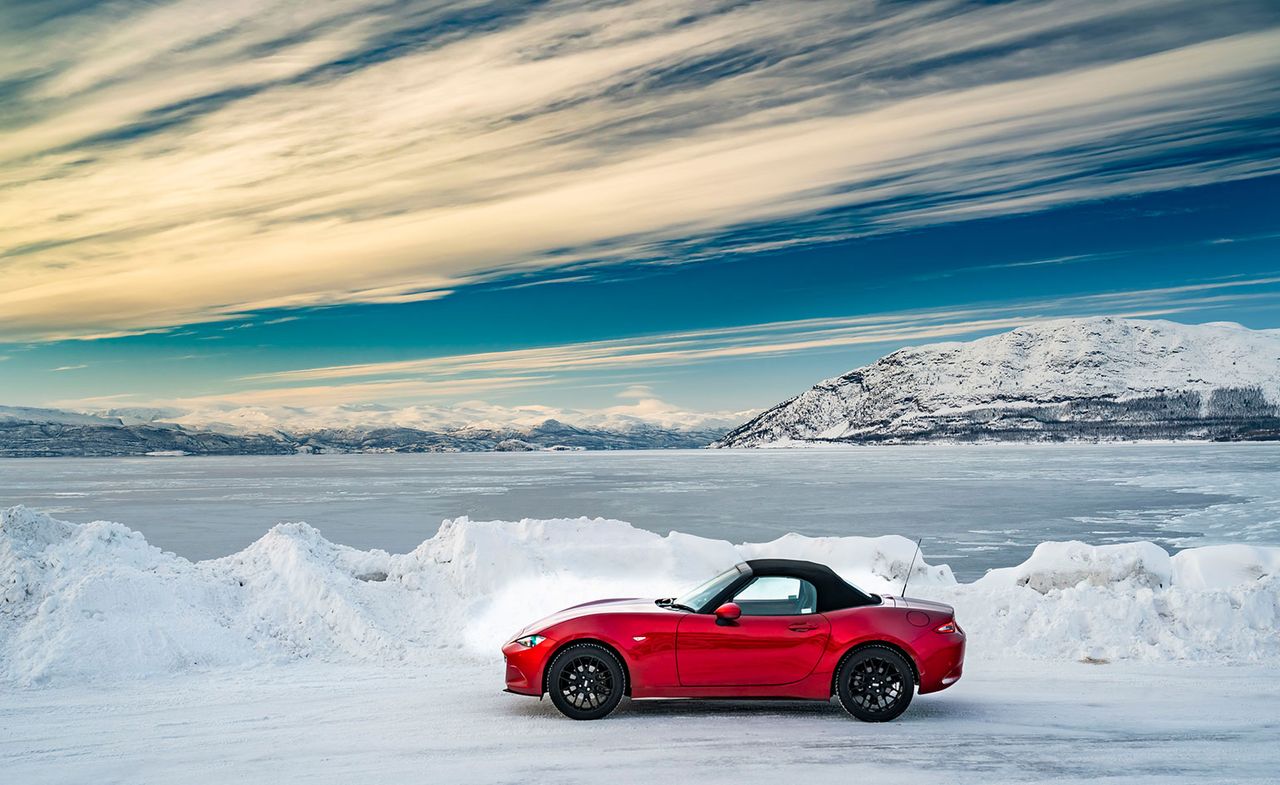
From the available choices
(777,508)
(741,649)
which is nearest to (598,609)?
(741,649)

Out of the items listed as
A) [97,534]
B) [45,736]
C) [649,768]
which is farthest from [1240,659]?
[97,534]

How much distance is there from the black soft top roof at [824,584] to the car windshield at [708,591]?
0.14 metres

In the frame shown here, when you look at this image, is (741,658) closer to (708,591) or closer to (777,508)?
(708,591)

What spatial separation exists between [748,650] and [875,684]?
1.13 meters

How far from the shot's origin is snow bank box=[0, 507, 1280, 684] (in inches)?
425

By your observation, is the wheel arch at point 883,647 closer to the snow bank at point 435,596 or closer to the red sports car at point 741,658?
the red sports car at point 741,658

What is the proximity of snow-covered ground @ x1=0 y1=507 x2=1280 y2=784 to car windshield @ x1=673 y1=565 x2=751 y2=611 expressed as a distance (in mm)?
934

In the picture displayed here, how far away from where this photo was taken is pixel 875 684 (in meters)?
7.89

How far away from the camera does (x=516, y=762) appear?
6.64 m

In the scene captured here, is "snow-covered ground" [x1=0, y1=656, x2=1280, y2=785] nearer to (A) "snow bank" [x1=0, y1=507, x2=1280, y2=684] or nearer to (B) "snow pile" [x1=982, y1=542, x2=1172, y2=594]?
(A) "snow bank" [x1=0, y1=507, x2=1280, y2=684]

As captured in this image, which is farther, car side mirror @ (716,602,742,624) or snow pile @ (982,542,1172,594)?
snow pile @ (982,542,1172,594)

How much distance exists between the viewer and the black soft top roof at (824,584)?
26.7 feet

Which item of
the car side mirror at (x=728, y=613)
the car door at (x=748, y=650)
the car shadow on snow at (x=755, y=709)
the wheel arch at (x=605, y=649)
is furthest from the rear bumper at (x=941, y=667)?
the wheel arch at (x=605, y=649)

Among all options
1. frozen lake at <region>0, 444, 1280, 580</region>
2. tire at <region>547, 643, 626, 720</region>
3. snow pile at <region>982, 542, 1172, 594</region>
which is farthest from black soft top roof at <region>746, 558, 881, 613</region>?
frozen lake at <region>0, 444, 1280, 580</region>
